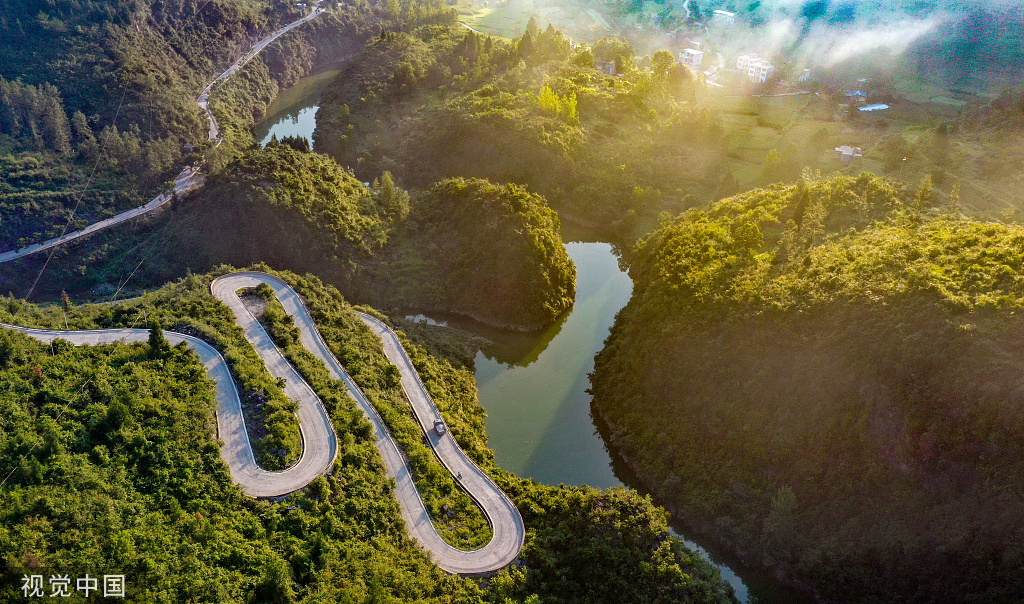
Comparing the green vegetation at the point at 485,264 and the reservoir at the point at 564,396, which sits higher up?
the green vegetation at the point at 485,264

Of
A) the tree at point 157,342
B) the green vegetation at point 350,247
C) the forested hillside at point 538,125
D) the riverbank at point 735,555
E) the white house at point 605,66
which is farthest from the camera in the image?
the white house at point 605,66

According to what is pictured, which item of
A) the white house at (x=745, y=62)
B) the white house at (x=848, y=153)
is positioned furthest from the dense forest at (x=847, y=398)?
the white house at (x=745, y=62)

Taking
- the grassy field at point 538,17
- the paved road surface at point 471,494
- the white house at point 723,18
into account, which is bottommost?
the paved road surface at point 471,494

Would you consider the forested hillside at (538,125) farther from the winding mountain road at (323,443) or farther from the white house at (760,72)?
the winding mountain road at (323,443)

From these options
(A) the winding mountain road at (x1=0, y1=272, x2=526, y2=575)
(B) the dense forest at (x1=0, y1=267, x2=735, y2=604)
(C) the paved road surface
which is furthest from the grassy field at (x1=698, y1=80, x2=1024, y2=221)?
(A) the winding mountain road at (x1=0, y1=272, x2=526, y2=575)

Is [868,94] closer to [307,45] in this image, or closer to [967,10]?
[967,10]
